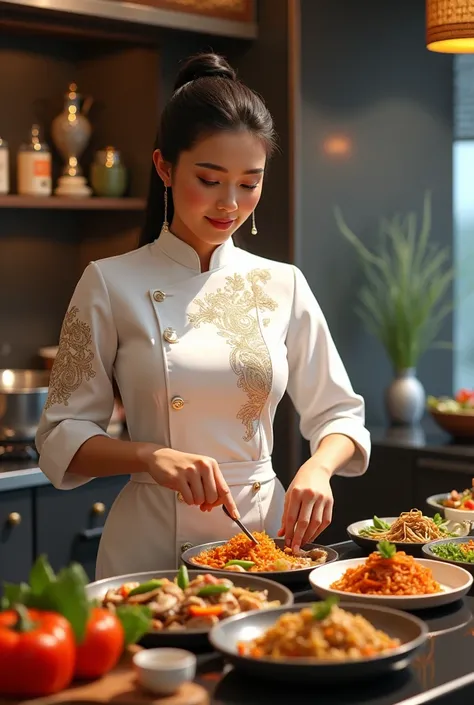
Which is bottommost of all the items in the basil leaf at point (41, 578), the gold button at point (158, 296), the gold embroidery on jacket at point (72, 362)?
the basil leaf at point (41, 578)

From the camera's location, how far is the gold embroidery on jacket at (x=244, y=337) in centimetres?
228

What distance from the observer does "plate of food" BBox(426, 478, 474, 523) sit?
2363 mm

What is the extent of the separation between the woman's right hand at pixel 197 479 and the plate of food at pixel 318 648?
0.43 meters

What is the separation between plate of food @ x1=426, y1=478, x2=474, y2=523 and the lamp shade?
99 centimetres

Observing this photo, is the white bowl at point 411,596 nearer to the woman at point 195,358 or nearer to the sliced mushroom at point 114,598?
the woman at point 195,358

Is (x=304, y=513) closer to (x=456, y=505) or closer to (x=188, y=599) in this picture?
(x=188, y=599)

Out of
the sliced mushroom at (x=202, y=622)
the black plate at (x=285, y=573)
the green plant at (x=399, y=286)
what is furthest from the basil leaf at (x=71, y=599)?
the green plant at (x=399, y=286)

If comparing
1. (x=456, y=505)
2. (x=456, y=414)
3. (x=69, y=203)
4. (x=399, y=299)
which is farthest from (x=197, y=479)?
(x=399, y=299)

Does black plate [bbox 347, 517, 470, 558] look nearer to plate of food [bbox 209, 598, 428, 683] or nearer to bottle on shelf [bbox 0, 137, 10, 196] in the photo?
plate of food [bbox 209, 598, 428, 683]

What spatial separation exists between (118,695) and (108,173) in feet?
8.92

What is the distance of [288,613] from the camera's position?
1545mm

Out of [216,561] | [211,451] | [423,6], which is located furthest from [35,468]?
[423,6]

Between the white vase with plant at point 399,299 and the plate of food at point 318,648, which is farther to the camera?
the white vase with plant at point 399,299

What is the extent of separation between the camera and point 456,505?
251 centimetres
